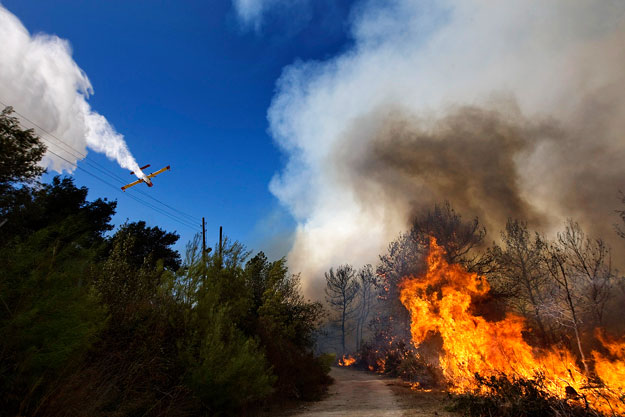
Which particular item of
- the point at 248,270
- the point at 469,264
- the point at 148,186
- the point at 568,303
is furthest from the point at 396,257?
the point at 148,186

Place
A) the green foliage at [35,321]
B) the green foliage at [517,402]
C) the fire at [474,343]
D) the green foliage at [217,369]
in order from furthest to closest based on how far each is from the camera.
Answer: the fire at [474,343]
the green foliage at [217,369]
the green foliage at [517,402]
the green foliage at [35,321]

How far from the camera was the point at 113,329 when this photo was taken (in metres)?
8.19

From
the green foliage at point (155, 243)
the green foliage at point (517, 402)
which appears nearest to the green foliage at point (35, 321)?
the green foliage at point (517, 402)

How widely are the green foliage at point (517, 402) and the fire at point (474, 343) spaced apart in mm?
1019

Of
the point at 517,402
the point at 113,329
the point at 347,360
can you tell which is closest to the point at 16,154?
the point at 113,329

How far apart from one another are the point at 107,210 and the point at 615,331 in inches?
1586

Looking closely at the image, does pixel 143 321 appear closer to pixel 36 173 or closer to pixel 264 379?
pixel 264 379

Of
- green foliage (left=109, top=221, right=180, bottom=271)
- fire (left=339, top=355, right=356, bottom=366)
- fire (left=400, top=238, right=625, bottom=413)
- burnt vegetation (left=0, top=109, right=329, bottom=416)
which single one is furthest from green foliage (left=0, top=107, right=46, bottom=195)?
fire (left=339, top=355, right=356, bottom=366)

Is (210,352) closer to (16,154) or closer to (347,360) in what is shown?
(16,154)

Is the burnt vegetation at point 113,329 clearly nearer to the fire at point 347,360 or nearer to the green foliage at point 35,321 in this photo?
the green foliage at point 35,321

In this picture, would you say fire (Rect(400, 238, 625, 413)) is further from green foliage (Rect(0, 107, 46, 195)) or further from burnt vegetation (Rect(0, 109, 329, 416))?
green foliage (Rect(0, 107, 46, 195))

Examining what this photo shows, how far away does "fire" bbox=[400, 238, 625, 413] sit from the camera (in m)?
13.7

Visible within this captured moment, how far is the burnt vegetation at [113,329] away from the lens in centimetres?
486

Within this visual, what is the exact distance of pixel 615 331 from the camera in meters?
16.3
